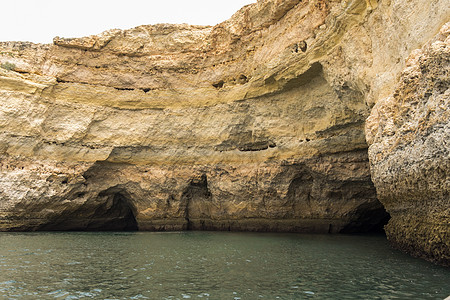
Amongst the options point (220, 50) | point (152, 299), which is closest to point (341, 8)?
point (220, 50)

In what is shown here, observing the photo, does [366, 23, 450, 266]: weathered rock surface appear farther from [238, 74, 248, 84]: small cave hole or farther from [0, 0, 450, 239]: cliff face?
[238, 74, 248, 84]: small cave hole

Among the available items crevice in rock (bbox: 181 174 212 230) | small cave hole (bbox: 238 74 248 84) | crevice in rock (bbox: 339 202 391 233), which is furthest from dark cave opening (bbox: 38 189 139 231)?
crevice in rock (bbox: 339 202 391 233)

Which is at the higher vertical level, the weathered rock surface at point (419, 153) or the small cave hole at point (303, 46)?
the small cave hole at point (303, 46)

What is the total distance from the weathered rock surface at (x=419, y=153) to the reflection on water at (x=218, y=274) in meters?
0.64

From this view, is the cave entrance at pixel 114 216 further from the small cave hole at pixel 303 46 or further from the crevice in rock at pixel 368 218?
the small cave hole at pixel 303 46

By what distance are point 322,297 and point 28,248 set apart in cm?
850

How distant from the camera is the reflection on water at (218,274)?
471cm

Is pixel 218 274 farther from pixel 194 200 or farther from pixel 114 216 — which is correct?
pixel 114 216

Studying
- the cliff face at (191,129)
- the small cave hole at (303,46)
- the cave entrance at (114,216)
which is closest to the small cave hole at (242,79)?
the cliff face at (191,129)

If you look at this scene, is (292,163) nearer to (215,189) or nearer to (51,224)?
(215,189)

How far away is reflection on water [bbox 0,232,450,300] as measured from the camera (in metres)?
4.71

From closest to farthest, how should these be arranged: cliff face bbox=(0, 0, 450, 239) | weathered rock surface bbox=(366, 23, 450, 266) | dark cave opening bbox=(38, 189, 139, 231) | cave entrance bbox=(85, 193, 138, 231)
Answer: weathered rock surface bbox=(366, 23, 450, 266) → cliff face bbox=(0, 0, 450, 239) → dark cave opening bbox=(38, 189, 139, 231) → cave entrance bbox=(85, 193, 138, 231)

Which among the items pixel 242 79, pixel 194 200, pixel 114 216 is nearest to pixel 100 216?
pixel 114 216

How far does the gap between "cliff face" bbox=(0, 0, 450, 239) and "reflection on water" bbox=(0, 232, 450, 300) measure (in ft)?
20.4
